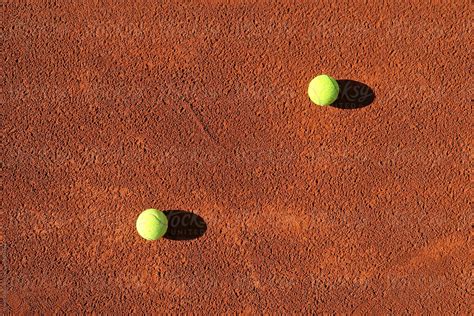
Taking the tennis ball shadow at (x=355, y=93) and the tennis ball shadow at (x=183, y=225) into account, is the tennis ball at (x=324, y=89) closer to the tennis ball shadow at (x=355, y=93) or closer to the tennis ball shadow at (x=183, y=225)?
the tennis ball shadow at (x=355, y=93)

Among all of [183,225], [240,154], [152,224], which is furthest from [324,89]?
[152,224]

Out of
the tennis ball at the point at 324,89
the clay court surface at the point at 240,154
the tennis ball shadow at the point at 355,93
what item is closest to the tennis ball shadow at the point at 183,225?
the clay court surface at the point at 240,154

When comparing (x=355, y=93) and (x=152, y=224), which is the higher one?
(x=355, y=93)

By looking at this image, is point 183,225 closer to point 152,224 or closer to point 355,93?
point 152,224

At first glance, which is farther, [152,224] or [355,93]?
[355,93]

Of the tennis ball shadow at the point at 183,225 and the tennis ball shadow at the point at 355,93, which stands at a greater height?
the tennis ball shadow at the point at 355,93

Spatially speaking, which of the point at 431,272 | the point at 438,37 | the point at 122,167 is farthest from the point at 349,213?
the point at 122,167
